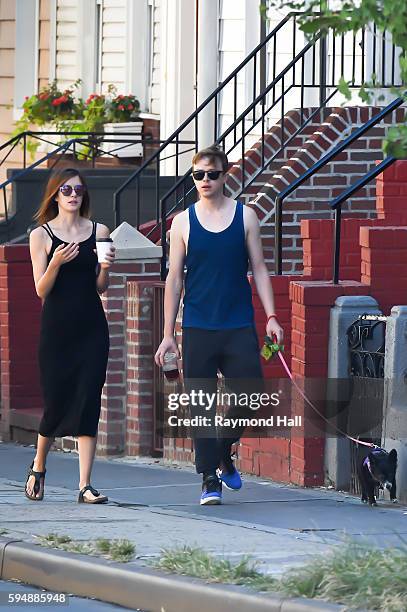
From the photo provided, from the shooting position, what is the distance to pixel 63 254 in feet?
30.6

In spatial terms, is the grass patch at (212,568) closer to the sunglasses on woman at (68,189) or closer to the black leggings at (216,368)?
the black leggings at (216,368)

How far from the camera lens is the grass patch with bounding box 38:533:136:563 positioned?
24.8 ft

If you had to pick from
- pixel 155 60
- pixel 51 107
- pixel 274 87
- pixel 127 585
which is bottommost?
pixel 127 585

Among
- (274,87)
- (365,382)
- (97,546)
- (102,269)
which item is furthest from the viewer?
(274,87)

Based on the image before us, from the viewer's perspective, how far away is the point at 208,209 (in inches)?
364

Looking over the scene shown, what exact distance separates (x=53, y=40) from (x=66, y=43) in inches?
13.5

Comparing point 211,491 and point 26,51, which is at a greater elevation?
point 26,51

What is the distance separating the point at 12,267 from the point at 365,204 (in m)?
3.01

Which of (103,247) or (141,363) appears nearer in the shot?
(103,247)

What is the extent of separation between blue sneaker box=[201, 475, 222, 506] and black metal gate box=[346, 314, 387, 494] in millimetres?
924

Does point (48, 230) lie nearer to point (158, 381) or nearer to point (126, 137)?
point (158, 381)

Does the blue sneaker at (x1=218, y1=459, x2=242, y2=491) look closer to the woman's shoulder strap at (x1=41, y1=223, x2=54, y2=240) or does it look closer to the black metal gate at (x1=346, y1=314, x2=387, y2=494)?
the black metal gate at (x1=346, y1=314, x2=387, y2=494)

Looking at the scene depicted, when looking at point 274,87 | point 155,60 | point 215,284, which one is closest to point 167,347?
point 215,284

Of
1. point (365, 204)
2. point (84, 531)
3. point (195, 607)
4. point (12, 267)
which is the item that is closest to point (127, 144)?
point (12, 267)
